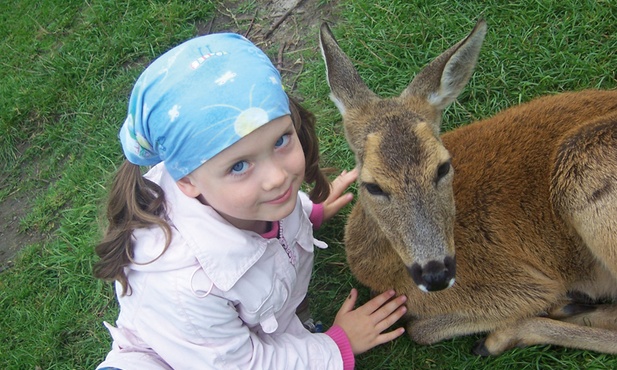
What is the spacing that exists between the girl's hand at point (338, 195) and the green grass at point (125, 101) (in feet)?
0.73

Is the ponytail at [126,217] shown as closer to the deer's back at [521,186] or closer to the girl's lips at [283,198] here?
the girl's lips at [283,198]

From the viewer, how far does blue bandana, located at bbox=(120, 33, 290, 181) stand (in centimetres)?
265

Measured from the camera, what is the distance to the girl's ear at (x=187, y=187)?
2959mm

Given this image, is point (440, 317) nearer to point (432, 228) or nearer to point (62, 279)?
point (432, 228)

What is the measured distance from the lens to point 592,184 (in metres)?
3.29

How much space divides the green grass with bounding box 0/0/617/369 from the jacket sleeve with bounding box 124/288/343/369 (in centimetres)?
87

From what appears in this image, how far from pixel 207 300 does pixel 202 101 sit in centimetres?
109

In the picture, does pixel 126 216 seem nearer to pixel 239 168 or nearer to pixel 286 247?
pixel 239 168

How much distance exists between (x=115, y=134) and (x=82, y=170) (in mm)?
462

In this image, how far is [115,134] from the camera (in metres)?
5.67

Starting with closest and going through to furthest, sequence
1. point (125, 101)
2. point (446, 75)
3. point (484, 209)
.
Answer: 1. point (446, 75)
2. point (484, 209)
3. point (125, 101)

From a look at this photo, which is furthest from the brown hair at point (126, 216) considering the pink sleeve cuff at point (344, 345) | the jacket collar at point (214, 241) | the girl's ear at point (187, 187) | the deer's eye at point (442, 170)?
the pink sleeve cuff at point (344, 345)

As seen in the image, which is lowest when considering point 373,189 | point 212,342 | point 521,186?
point 212,342

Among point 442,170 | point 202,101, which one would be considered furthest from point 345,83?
point 202,101
